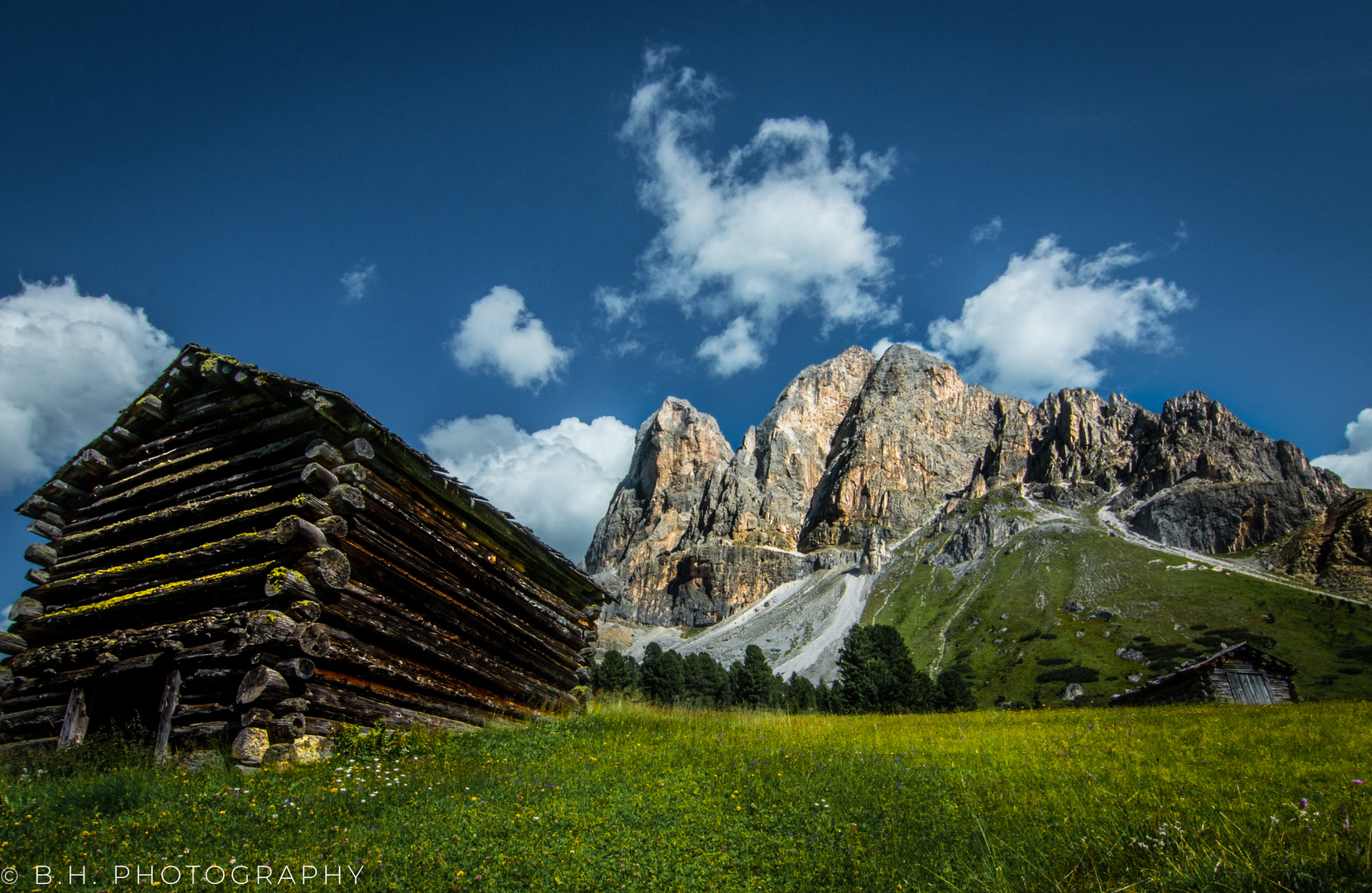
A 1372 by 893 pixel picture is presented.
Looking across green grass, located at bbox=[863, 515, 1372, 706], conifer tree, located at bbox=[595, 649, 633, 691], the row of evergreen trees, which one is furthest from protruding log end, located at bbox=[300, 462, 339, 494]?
green grass, located at bbox=[863, 515, 1372, 706]

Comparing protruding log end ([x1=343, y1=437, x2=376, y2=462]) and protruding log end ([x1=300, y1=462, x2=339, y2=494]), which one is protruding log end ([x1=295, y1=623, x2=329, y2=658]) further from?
protruding log end ([x1=343, y1=437, x2=376, y2=462])

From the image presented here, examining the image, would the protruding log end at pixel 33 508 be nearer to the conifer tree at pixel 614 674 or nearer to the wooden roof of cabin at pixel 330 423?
the wooden roof of cabin at pixel 330 423

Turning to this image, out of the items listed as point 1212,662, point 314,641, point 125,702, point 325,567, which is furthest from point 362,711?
point 1212,662

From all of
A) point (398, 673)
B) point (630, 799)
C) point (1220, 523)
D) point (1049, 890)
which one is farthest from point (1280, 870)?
point (1220, 523)

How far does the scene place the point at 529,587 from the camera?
14234 mm

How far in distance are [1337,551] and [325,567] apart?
596 ft

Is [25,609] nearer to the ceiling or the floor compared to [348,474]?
nearer to the floor

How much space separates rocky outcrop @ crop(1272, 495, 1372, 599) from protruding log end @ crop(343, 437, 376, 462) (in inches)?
6422

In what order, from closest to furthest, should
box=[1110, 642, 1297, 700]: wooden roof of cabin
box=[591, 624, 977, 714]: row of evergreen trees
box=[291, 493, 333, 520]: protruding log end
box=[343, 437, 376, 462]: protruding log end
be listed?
box=[291, 493, 333, 520]: protruding log end
box=[343, 437, 376, 462]: protruding log end
box=[1110, 642, 1297, 700]: wooden roof of cabin
box=[591, 624, 977, 714]: row of evergreen trees

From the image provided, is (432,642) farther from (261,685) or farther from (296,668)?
(261,685)

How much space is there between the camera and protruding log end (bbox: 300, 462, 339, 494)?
959cm

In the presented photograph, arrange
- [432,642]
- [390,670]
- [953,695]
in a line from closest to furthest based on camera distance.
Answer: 1. [390,670]
2. [432,642]
3. [953,695]

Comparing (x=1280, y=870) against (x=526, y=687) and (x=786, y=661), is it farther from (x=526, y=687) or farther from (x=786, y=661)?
(x=786, y=661)

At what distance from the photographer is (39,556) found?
11.9 meters
